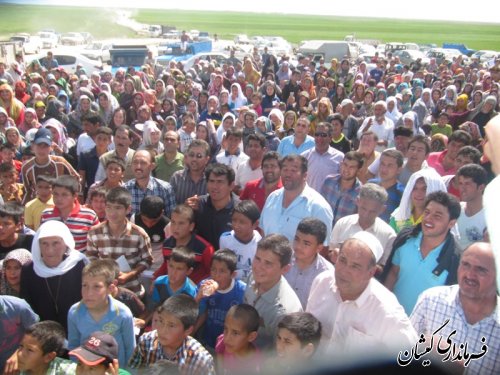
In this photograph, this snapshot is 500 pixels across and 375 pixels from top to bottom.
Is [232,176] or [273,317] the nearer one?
[273,317]

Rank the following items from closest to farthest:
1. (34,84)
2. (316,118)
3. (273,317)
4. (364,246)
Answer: (364,246) → (273,317) → (316,118) → (34,84)

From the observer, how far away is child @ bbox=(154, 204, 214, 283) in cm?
373

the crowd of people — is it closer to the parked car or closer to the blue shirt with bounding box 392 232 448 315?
the blue shirt with bounding box 392 232 448 315

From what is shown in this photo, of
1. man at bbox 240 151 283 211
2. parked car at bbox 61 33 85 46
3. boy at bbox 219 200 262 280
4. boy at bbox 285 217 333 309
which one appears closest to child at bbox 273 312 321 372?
boy at bbox 285 217 333 309

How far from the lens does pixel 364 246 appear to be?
268cm

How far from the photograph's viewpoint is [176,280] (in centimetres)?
345

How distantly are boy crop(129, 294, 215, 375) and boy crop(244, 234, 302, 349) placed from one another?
368mm

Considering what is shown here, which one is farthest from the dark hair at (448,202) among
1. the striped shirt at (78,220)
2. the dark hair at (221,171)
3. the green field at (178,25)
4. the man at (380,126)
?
the man at (380,126)

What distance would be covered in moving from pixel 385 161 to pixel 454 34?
80.1m

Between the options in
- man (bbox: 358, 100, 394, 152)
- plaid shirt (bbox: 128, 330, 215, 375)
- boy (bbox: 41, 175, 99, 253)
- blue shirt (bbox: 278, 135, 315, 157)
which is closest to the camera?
plaid shirt (bbox: 128, 330, 215, 375)

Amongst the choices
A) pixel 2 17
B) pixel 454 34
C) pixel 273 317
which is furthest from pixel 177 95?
pixel 454 34

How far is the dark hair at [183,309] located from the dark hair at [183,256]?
0.52 metres

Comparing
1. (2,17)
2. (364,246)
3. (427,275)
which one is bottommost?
(427,275)

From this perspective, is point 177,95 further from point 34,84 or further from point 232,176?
point 232,176
